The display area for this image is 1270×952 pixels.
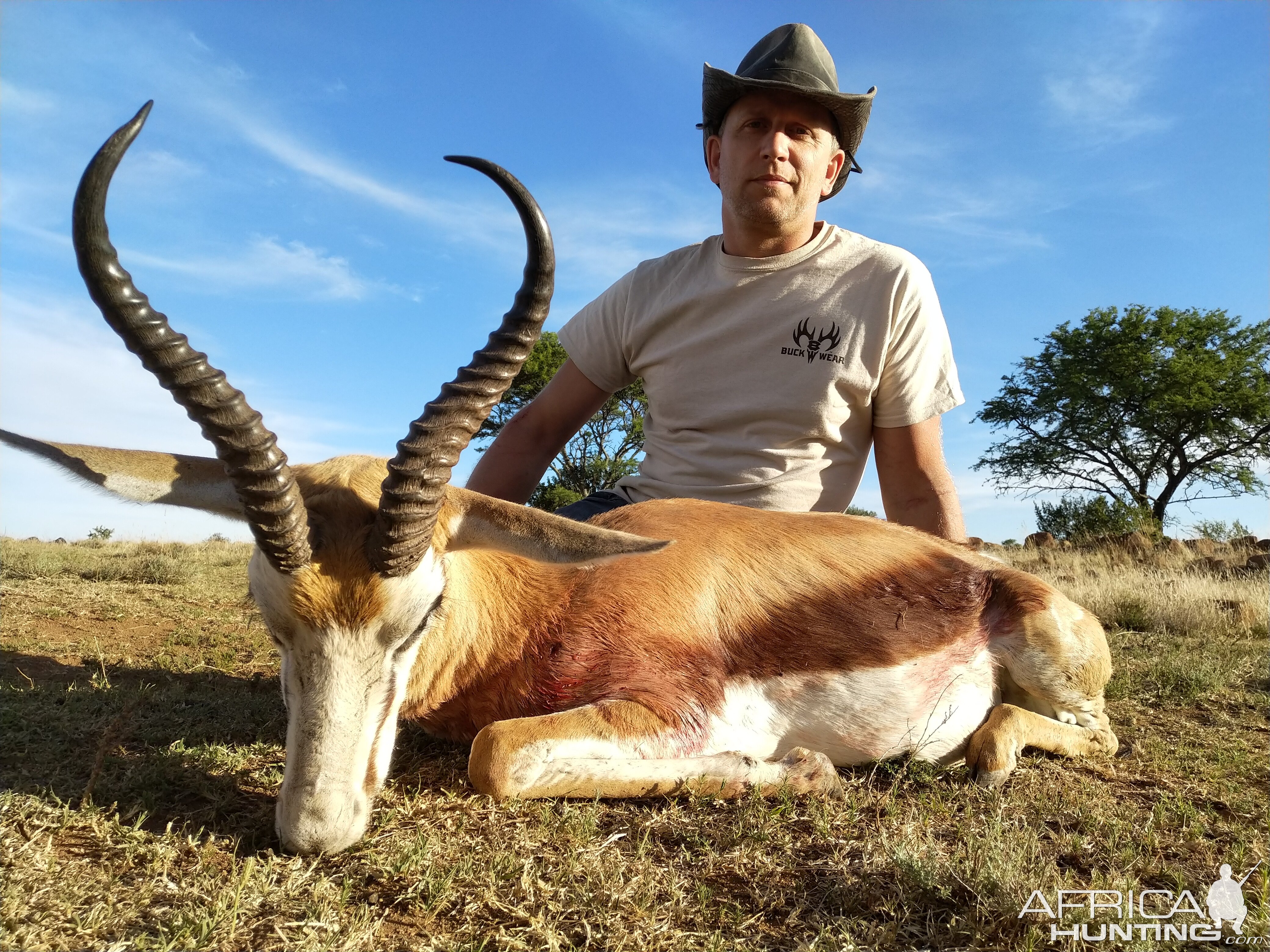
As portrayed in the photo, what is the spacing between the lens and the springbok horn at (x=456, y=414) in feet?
9.43

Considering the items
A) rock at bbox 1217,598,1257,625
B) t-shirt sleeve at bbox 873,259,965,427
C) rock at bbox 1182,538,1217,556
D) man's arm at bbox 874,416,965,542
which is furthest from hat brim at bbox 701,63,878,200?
rock at bbox 1182,538,1217,556

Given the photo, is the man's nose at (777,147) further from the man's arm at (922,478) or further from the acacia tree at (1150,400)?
the acacia tree at (1150,400)

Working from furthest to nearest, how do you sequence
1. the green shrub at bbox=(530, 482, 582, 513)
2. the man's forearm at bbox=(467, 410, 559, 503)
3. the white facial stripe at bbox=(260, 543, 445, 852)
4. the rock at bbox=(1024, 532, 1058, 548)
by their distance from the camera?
the green shrub at bbox=(530, 482, 582, 513) < the rock at bbox=(1024, 532, 1058, 548) < the man's forearm at bbox=(467, 410, 559, 503) < the white facial stripe at bbox=(260, 543, 445, 852)

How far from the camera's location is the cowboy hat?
203 inches

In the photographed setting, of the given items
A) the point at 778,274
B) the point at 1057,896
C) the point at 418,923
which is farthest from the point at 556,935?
the point at 778,274

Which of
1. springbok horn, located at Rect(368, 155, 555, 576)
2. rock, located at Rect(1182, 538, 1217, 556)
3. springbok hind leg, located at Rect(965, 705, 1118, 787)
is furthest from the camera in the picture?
rock, located at Rect(1182, 538, 1217, 556)

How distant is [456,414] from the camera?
2998 mm

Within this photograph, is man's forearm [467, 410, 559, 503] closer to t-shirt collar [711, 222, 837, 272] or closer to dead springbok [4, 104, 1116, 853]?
t-shirt collar [711, 222, 837, 272]

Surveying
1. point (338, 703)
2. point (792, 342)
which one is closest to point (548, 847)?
point (338, 703)

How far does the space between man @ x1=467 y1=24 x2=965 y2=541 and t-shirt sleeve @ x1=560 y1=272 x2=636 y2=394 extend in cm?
25

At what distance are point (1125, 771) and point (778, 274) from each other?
3.35 metres

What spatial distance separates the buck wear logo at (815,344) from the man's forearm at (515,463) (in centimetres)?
191

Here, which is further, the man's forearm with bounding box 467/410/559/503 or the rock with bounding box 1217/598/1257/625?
the rock with bounding box 1217/598/1257/625

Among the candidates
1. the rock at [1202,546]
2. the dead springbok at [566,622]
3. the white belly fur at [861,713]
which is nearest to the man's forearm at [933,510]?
the dead springbok at [566,622]
